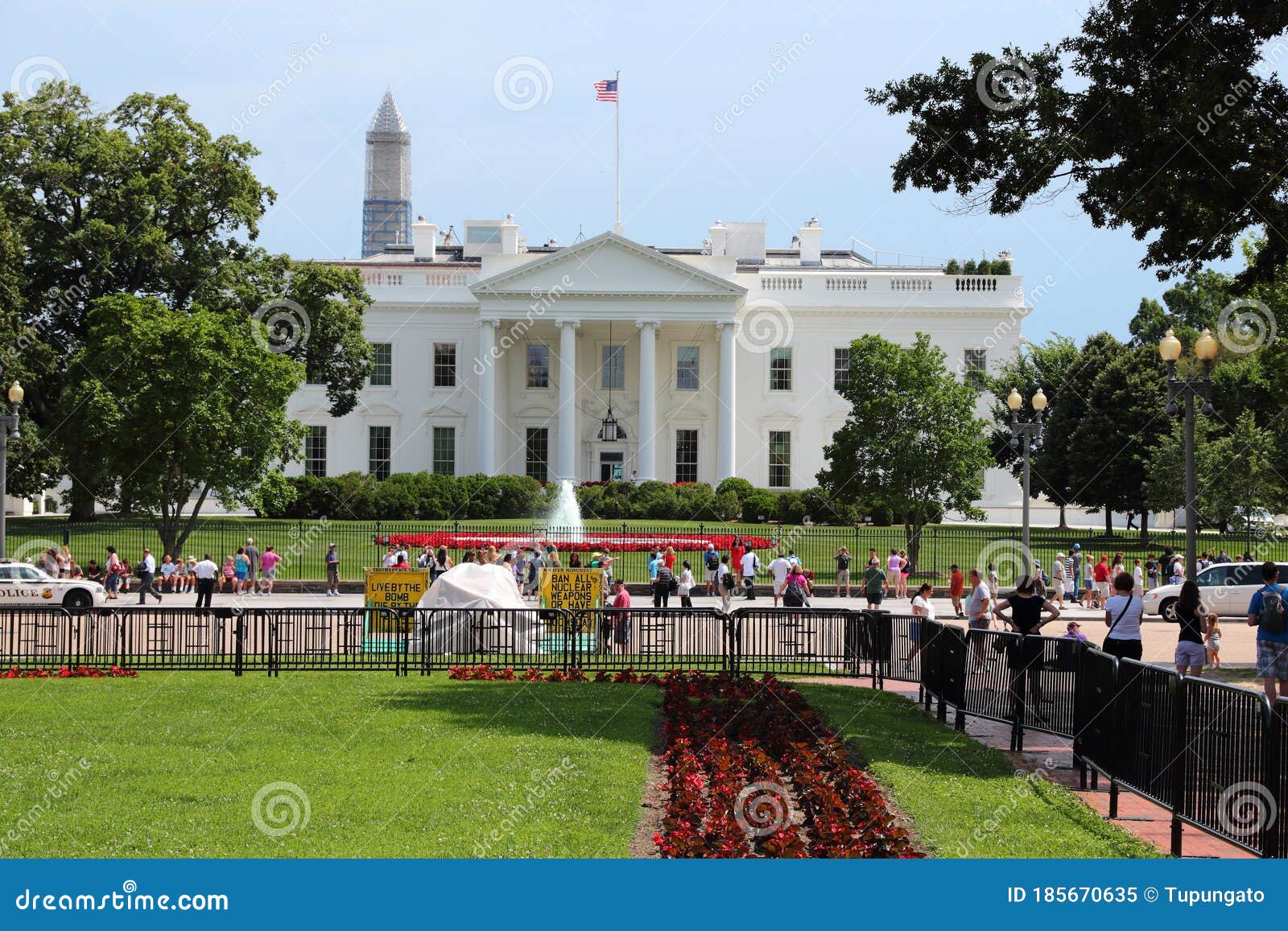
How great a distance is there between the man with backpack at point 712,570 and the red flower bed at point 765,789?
19.2 m

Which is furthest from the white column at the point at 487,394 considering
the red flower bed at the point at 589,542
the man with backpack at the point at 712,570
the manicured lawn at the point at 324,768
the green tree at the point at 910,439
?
the manicured lawn at the point at 324,768

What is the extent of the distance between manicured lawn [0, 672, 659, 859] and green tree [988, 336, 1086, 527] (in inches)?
1762

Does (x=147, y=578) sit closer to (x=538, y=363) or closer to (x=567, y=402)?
(x=567, y=402)

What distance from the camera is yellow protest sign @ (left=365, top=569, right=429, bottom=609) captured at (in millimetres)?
25156

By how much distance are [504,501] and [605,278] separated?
1462 centimetres

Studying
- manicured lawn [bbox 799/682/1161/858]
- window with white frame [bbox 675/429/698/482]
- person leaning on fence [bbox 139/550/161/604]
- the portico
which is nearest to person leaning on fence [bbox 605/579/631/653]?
manicured lawn [bbox 799/682/1161/858]

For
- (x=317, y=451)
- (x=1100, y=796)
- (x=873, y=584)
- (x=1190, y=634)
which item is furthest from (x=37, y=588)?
(x=317, y=451)

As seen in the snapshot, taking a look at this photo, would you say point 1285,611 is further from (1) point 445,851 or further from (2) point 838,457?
(2) point 838,457

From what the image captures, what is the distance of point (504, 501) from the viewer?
54844 mm

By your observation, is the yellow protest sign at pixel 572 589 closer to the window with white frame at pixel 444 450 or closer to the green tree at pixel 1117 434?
the green tree at pixel 1117 434

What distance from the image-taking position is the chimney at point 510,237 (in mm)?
71062

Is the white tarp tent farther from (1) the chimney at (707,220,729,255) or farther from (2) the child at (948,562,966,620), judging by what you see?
(1) the chimney at (707,220,729,255)

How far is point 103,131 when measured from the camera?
50.2 m

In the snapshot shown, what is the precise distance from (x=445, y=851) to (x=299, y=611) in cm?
1173
